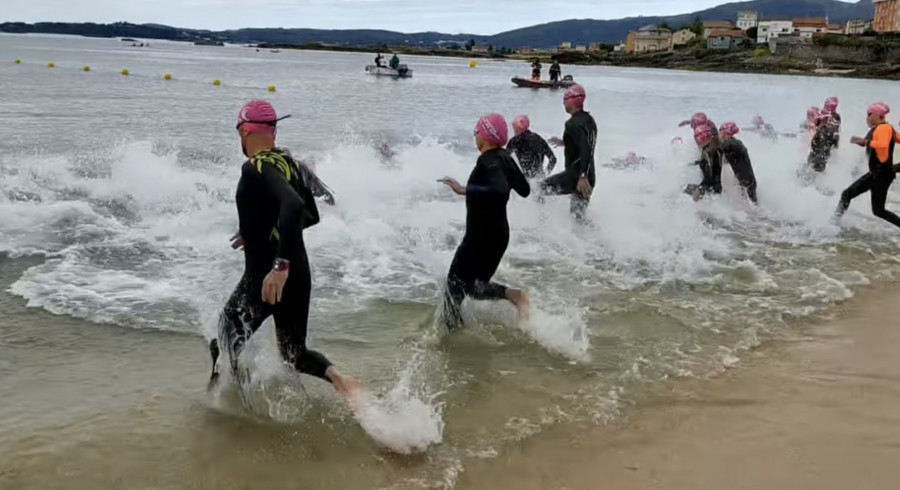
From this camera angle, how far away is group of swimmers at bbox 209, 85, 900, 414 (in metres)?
4.14

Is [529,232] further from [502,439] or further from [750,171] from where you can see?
[502,439]

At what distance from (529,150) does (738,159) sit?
11.2ft

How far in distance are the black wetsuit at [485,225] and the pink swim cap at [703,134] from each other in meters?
5.75

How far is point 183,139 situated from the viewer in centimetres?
1970

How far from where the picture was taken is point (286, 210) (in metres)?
3.99

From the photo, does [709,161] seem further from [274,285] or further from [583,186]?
[274,285]

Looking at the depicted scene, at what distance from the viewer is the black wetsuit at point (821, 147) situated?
1350cm

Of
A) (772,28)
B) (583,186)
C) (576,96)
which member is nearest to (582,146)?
(583,186)

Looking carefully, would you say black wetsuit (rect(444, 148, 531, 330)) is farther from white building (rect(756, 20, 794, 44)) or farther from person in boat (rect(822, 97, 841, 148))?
white building (rect(756, 20, 794, 44))

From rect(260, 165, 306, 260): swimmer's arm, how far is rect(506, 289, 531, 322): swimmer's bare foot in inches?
91.0

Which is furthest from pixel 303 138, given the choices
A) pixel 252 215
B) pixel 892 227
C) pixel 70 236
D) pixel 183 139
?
pixel 252 215

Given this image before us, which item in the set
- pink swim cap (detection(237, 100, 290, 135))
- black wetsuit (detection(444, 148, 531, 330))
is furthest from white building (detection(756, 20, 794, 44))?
pink swim cap (detection(237, 100, 290, 135))

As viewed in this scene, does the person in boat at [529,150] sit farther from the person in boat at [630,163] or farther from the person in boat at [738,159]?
the person in boat at [630,163]

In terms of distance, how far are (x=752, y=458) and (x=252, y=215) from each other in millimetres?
3033
